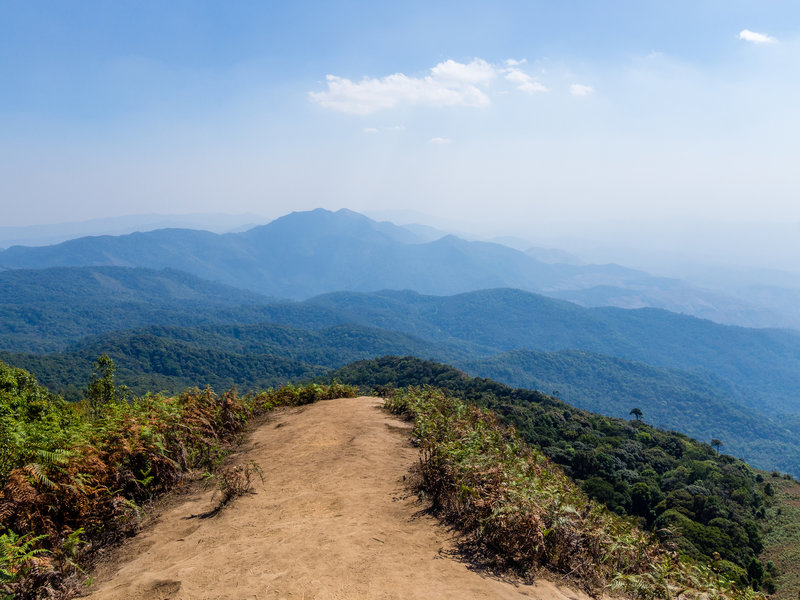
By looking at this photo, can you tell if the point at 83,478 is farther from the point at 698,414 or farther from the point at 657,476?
the point at 698,414

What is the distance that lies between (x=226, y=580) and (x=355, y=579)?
1.35 meters

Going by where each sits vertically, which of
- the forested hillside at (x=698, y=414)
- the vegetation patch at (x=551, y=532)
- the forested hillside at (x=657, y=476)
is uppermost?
the vegetation patch at (x=551, y=532)

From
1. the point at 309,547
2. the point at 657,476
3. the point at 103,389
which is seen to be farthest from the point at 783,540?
the point at 103,389

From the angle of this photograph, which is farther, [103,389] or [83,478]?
[103,389]

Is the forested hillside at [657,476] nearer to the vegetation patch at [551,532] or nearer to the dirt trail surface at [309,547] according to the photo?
the vegetation patch at [551,532]

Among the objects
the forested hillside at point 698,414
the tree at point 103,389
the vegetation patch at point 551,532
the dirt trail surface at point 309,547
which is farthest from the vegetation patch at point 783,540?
the forested hillside at point 698,414

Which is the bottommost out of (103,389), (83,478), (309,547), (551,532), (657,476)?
(657,476)

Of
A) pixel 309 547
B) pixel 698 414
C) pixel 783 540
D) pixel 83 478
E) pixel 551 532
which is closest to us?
pixel 309 547

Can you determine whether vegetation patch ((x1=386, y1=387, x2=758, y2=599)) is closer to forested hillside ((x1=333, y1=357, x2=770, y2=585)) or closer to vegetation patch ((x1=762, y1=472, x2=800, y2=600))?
forested hillside ((x1=333, y1=357, x2=770, y2=585))

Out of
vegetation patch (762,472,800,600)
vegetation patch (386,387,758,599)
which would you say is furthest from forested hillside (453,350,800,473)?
vegetation patch (386,387,758,599)

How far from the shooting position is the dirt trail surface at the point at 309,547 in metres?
4.27

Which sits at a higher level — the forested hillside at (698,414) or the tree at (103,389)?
the tree at (103,389)

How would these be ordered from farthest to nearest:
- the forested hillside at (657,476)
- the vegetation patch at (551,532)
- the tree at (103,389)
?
the forested hillside at (657,476) < the tree at (103,389) < the vegetation patch at (551,532)

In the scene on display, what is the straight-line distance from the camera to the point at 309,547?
16.3 ft
